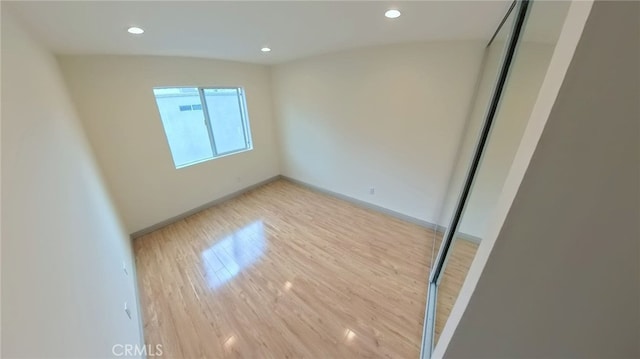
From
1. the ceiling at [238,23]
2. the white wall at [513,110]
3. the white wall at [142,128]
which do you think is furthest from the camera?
the white wall at [142,128]

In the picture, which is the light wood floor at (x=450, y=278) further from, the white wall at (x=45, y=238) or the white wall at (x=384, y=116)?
the white wall at (x=45, y=238)

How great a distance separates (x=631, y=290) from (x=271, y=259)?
2.42 m

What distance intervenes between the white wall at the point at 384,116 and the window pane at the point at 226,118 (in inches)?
30.9

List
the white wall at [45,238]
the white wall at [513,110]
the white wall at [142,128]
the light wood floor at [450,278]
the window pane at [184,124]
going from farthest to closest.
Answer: the window pane at [184,124], the white wall at [142,128], the light wood floor at [450,278], the white wall at [513,110], the white wall at [45,238]

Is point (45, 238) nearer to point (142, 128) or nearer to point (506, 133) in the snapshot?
point (506, 133)

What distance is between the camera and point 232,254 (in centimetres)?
253

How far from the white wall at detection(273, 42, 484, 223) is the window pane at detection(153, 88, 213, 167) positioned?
1465 millimetres

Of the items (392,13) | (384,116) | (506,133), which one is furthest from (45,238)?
(384,116)

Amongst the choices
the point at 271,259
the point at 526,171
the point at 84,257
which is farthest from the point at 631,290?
the point at 271,259

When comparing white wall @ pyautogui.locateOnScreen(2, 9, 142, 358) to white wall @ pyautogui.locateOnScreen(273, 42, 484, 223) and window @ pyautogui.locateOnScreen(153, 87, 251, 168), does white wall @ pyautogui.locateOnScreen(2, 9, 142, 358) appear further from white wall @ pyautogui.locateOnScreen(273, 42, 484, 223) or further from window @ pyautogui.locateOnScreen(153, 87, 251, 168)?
white wall @ pyautogui.locateOnScreen(273, 42, 484, 223)

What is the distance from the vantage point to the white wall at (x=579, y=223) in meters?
0.47

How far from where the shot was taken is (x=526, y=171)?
594 mm

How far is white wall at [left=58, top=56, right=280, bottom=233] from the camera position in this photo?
2371 mm

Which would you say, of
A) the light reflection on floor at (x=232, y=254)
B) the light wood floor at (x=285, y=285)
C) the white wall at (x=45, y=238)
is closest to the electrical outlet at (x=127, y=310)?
Result: the white wall at (x=45, y=238)
